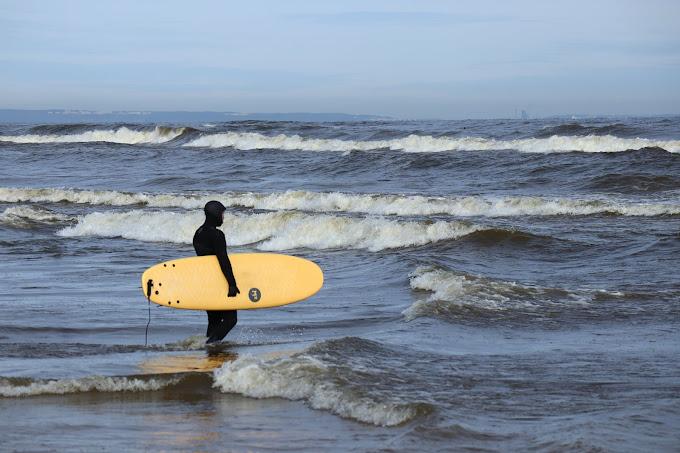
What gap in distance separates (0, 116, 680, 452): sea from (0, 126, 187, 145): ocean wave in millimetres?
29143

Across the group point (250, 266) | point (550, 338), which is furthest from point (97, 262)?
point (550, 338)

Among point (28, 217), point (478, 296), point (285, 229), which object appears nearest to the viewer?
point (478, 296)

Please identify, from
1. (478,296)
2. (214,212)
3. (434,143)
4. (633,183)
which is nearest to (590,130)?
(434,143)

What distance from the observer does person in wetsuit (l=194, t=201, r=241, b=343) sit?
8159 mm

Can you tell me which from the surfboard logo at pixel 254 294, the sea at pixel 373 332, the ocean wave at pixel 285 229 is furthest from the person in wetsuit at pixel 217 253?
the ocean wave at pixel 285 229

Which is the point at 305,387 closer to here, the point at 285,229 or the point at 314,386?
the point at 314,386

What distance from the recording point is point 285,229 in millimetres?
18219

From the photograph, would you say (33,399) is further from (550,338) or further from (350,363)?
(550,338)

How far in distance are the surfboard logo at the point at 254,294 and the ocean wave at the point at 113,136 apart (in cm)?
4377

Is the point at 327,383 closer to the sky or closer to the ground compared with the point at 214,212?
closer to the ground

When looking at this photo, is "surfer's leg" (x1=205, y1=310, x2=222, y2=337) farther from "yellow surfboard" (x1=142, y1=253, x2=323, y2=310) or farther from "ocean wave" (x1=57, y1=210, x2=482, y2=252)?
"ocean wave" (x1=57, y1=210, x2=482, y2=252)

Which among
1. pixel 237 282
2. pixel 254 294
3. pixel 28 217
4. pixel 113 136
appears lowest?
pixel 28 217

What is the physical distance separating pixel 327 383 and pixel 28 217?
612 inches

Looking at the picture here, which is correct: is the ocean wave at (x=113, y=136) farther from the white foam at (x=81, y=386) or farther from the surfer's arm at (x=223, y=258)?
the white foam at (x=81, y=386)
